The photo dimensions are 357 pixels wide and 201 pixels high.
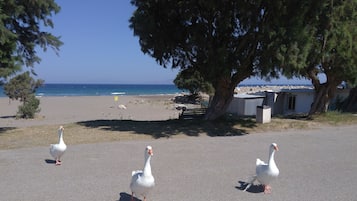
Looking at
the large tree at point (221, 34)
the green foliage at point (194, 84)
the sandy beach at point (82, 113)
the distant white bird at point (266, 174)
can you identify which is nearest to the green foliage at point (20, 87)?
the sandy beach at point (82, 113)

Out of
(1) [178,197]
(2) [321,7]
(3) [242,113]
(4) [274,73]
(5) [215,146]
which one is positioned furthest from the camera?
(3) [242,113]

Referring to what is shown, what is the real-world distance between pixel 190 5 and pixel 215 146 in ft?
20.7

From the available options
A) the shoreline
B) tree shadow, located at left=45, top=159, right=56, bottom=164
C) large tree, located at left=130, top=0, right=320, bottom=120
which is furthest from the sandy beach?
tree shadow, located at left=45, top=159, right=56, bottom=164

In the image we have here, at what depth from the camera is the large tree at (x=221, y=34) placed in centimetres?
1409

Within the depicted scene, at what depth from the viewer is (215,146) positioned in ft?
37.6

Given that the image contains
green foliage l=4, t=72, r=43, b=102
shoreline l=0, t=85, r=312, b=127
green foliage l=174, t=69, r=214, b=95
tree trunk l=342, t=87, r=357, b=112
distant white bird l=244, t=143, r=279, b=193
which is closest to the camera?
distant white bird l=244, t=143, r=279, b=193

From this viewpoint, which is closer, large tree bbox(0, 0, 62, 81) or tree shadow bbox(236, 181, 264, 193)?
tree shadow bbox(236, 181, 264, 193)

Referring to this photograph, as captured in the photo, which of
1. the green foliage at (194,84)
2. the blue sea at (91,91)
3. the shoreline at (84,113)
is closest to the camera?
the shoreline at (84,113)

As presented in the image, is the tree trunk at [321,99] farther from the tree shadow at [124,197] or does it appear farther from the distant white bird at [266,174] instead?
the tree shadow at [124,197]

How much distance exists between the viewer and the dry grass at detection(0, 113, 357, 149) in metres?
12.4

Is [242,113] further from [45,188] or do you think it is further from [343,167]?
[45,188]

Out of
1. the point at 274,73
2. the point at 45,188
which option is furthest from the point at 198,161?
the point at 274,73

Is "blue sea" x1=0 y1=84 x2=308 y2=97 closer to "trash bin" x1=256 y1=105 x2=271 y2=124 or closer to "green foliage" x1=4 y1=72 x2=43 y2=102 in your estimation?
"green foliage" x1=4 y1=72 x2=43 y2=102

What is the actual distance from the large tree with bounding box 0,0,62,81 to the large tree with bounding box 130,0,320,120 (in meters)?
3.62
